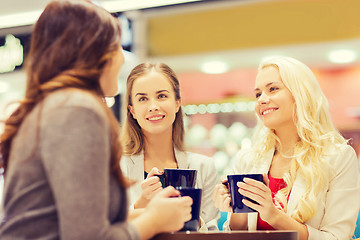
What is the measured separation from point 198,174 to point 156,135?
27cm

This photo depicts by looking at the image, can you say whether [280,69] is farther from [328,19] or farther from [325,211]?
[328,19]

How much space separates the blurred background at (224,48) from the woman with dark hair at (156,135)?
1.59 metres

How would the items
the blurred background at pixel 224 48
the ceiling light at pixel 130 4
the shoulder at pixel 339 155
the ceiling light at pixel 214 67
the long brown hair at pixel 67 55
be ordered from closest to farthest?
the long brown hair at pixel 67 55 → the shoulder at pixel 339 155 → the ceiling light at pixel 130 4 → the blurred background at pixel 224 48 → the ceiling light at pixel 214 67

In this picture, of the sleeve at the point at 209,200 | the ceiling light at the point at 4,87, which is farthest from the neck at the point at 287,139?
the ceiling light at the point at 4,87

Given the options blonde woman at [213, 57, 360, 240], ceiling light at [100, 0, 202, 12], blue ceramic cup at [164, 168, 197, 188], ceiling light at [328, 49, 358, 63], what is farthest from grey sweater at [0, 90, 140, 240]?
ceiling light at [328, 49, 358, 63]

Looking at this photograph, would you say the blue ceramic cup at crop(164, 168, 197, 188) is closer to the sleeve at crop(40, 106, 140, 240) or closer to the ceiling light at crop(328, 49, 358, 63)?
the sleeve at crop(40, 106, 140, 240)

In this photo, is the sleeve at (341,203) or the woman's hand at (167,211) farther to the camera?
the sleeve at (341,203)

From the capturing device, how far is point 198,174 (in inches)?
85.0

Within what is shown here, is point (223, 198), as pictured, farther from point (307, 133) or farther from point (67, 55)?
point (67, 55)

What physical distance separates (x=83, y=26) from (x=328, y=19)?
11.4 feet

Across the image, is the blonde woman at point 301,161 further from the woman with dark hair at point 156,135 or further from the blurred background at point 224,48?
the blurred background at point 224,48

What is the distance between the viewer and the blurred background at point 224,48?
416 cm

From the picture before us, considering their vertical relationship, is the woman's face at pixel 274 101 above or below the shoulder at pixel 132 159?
above

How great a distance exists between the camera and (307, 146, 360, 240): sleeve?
5.98 ft
